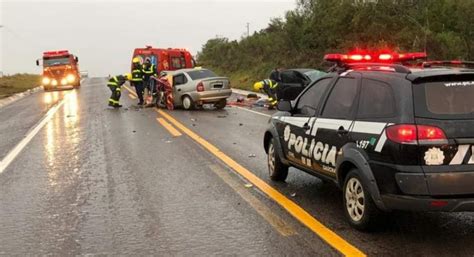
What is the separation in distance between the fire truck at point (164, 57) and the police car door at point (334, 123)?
26555mm

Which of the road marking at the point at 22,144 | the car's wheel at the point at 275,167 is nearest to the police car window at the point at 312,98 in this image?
the car's wheel at the point at 275,167

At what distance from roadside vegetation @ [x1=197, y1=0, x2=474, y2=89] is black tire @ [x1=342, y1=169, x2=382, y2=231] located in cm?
2000

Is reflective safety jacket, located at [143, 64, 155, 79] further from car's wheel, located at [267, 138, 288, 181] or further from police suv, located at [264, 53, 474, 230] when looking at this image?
police suv, located at [264, 53, 474, 230]

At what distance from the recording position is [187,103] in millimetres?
19875

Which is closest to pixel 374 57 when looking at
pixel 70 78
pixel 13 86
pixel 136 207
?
pixel 136 207

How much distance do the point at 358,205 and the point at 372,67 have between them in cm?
135

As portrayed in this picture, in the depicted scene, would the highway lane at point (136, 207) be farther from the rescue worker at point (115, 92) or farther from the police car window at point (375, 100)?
the rescue worker at point (115, 92)

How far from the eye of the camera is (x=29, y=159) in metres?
9.98

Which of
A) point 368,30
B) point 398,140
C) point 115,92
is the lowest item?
point 115,92

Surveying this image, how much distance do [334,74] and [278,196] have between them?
158cm

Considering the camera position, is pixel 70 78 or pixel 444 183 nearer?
pixel 444 183

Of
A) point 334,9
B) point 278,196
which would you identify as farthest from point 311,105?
point 334,9

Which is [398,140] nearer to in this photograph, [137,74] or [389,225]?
[389,225]

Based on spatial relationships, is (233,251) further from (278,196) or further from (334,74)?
(334,74)
